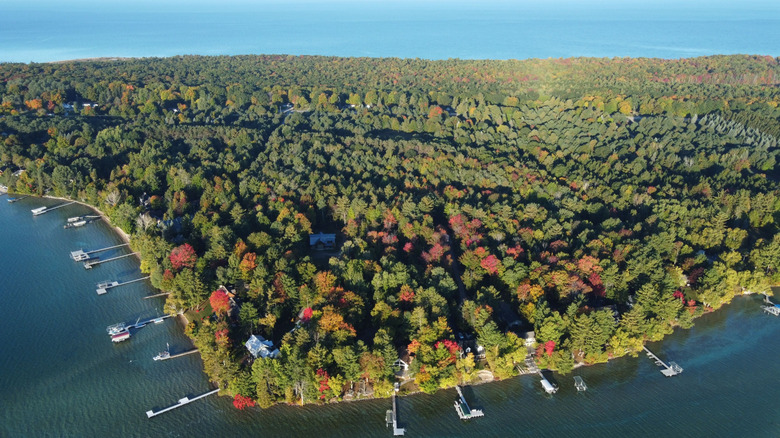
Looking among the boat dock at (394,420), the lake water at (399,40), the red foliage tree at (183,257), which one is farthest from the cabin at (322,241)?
the lake water at (399,40)

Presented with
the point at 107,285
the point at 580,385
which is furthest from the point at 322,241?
the point at 580,385

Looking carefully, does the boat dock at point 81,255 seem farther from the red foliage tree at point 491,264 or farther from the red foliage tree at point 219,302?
the red foliage tree at point 491,264

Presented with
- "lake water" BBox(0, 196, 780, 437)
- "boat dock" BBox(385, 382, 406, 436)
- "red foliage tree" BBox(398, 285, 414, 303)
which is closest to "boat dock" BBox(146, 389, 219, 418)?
"lake water" BBox(0, 196, 780, 437)

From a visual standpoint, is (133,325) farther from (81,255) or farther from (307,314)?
(307,314)

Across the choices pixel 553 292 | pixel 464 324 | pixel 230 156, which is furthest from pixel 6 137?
pixel 553 292

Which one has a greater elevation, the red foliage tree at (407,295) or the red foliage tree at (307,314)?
the red foliage tree at (407,295)

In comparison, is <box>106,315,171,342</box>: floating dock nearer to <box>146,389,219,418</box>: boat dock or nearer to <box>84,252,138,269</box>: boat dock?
<box>146,389,219,418</box>: boat dock
